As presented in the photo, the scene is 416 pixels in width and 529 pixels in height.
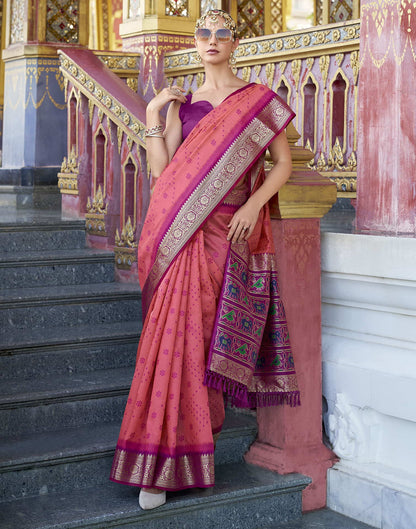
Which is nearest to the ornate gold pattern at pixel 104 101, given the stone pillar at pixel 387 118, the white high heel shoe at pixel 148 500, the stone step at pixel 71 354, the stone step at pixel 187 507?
the stone step at pixel 71 354

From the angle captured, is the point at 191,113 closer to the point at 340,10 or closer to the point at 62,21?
the point at 62,21

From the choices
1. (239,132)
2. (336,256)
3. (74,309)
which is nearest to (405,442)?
(336,256)

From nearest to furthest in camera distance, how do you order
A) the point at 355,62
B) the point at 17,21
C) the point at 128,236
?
1. the point at 128,236
2. the point at 355,62
3. the point at 17,21

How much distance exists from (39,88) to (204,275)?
4.32 m

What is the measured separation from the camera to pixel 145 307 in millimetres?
3531

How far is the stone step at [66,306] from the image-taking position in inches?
169

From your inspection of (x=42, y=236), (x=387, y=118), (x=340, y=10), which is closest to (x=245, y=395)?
(x=387, y=118)

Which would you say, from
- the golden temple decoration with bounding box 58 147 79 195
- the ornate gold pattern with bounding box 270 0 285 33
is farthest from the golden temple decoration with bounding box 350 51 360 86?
the ornate gold pattern with bounding box 270 0 285 33

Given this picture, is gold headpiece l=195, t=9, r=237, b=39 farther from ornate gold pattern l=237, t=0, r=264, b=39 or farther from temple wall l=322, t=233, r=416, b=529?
ornate gold pattern l=237, t=0, r=264, b=39

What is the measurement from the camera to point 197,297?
132 inches

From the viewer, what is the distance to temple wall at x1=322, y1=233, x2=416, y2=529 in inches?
138

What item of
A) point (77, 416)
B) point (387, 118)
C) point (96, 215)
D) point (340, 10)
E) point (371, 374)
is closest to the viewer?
point (371, 374)

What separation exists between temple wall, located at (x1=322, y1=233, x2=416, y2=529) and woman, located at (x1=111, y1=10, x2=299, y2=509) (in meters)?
0.36

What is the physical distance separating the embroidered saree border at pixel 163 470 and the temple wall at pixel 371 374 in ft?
2.26
